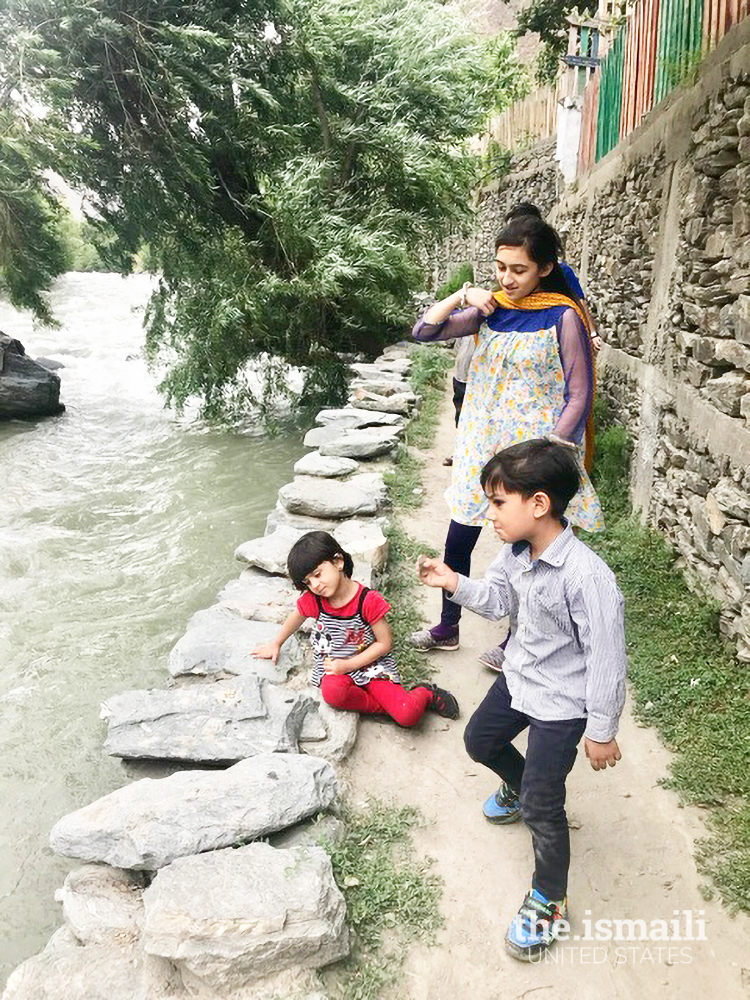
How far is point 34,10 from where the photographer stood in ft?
21.9

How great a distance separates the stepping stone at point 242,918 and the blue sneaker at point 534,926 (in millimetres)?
469

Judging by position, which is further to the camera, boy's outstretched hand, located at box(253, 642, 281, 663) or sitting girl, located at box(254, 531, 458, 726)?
boy's outstretched hand, located at box(253, 642, 281, 663)

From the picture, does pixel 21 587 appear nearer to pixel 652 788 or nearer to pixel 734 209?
pixel 652 788

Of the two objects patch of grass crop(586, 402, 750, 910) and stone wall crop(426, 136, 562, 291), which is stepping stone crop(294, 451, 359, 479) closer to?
patch of grass crop(586, 402, 750, 910)

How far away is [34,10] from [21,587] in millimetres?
5480

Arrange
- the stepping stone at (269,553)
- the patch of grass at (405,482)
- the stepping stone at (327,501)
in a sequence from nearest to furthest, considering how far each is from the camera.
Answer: the stepping stone at (269,553)
the stepping stone at (327,501)
the patch of grass at (405,482)

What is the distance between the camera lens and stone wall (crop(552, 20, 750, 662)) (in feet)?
9.96

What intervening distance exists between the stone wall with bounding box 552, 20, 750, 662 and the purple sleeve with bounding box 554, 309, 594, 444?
33.8 inches

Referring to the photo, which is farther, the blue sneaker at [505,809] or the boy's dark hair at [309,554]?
the boy's dark hair at [309,554]

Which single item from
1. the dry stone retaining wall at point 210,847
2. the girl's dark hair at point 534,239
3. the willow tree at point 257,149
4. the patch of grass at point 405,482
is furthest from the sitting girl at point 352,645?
the willow tree at point 257,149

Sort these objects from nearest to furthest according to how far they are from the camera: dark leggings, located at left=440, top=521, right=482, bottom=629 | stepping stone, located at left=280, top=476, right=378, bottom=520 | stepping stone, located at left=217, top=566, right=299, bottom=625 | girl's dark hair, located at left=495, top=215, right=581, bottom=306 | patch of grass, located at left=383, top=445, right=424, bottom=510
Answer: girl's dark hair, located at left=495, top=215, right=581, bottom=306, dark leggings, located at left=440, top=521, right=482, bottom=629, stepping stone, located at left=217, top=566, right=299, bottom=625, stepping stone, located at left=280, top=476, right=378, bottom=520, patch of grass, located at left=383, top=445, right=424, bottom=510

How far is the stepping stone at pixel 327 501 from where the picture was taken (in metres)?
4.63

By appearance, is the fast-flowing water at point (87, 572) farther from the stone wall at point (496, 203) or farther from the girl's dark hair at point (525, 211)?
the stone wall at point (496, 203)

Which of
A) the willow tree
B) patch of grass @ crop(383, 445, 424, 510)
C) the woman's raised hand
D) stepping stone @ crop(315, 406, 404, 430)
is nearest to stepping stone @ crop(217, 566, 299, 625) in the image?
patch of grass @ crop(383, 445, 424, 510)
